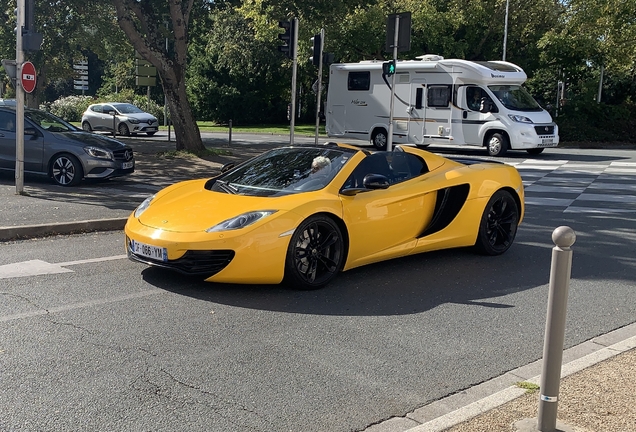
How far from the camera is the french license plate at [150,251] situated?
6.16 metres

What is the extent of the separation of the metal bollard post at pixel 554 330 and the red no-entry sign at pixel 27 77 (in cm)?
1001

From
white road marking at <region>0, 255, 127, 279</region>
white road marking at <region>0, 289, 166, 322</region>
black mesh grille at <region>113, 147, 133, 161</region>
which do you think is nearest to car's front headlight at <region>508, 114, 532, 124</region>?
black mesh grille at <region>113, 147, 133, 161</region>

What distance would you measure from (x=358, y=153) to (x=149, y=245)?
2346 millimetres

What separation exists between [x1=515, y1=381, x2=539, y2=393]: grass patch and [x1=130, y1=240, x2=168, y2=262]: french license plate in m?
3.11

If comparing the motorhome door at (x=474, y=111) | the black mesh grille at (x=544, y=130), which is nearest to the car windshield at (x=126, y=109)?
the motorhome door at (x=474, y=111)

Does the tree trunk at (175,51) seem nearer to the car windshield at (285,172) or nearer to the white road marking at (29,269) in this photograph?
the car windshield at (285,172)

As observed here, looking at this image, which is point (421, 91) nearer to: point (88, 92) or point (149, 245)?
point (149, 245)

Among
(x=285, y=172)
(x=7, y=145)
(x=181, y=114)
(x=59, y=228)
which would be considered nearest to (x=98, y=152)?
Result: (x=7, y=145)

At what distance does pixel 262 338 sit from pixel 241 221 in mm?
1335

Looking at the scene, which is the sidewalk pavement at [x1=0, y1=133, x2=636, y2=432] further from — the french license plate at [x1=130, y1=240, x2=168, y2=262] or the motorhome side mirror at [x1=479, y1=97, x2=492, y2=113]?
the motorhome side mirror at [x1=479, y1=97, x2=492, y2=113]

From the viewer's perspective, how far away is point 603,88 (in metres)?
36.1

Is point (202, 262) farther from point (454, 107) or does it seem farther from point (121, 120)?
point (121, 120)

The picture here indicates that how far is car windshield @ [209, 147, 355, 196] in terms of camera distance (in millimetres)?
6934

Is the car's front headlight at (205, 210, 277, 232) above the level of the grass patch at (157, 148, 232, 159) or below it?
below
